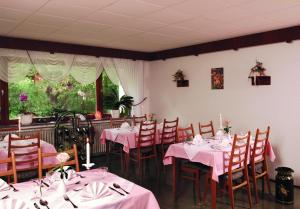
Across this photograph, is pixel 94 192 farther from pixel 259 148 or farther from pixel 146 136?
pixel 146 136

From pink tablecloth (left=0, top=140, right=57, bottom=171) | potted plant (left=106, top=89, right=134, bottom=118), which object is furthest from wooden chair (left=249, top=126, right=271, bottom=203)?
potted plant (left=106, top=89, right=134, bottom=118)

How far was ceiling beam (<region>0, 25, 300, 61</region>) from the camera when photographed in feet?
14.5

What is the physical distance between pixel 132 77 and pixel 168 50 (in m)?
1.11

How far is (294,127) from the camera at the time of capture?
170 inches

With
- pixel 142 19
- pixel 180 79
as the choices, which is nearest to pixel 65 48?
pixel 142 19

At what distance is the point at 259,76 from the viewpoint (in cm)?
469

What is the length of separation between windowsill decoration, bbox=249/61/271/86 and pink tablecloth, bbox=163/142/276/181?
1585mm

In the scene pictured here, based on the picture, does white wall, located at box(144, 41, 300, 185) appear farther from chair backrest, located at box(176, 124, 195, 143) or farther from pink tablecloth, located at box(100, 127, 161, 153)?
pink tablecloth, located at box(100, 127, 161, 153)

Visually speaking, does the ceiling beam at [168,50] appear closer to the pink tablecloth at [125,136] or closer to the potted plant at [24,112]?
the potted plant at [24,112]

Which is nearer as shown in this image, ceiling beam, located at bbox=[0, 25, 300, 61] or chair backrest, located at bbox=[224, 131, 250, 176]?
chair backrest, located at bbox=[224, 131, 250, 176]

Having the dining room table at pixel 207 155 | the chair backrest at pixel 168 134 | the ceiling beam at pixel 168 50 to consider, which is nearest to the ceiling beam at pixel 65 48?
the ceiling beam at pixel 168 50

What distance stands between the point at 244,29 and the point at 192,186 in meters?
2.65

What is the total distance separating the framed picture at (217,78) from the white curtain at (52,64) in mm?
2974

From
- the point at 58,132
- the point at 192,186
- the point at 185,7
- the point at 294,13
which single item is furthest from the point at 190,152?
the point at 58,132
